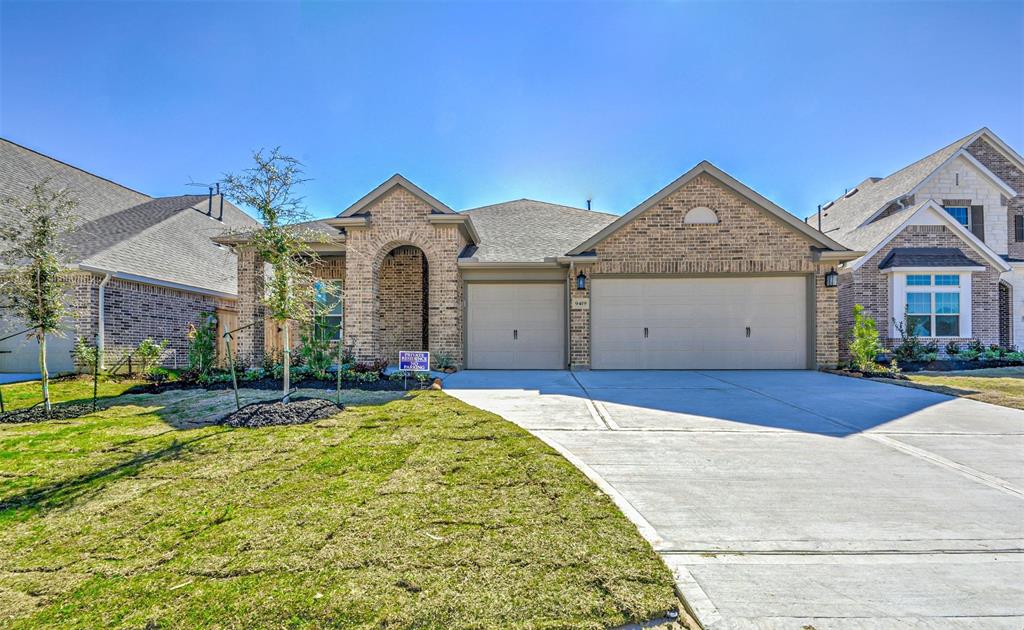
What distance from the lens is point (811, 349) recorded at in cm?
1182

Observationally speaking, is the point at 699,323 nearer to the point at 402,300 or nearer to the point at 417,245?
the point at 417,245

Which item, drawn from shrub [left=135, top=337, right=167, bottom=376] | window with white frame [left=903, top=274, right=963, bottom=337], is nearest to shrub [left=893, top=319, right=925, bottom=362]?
window with white frame [left=903, top=274, right=963, bottom=337]

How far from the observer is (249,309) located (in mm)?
12555

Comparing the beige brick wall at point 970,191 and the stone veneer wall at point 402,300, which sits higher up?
the beige brick wall at point 970,191

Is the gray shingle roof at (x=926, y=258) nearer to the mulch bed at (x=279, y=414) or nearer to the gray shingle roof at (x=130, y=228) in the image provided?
the mulch bed at (x=279, y=414)

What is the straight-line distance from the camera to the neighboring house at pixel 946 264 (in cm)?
1444

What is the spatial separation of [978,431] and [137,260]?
744 inches

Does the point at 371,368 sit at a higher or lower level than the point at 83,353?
lower

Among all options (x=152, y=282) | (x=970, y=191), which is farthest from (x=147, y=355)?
(x=970, y=191)

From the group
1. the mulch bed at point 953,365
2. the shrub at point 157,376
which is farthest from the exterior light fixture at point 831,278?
the shrub at point 157,376

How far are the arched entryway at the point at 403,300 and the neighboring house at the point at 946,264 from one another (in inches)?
537

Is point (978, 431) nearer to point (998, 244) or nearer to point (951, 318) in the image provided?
point (951, 318)

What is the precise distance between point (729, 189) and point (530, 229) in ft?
19.9

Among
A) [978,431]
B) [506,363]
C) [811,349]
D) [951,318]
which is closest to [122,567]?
[978,431]
